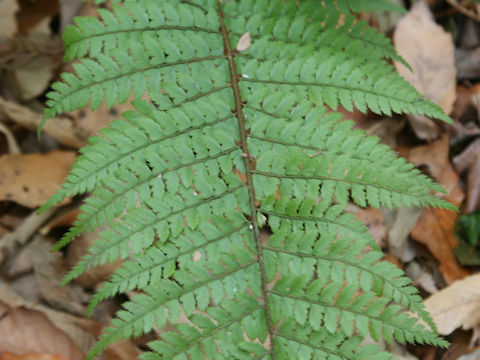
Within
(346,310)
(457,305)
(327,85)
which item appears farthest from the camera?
(457,305)

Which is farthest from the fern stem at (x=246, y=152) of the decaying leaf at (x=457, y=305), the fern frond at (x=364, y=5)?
the decaying leaf at (x=457, y=305)

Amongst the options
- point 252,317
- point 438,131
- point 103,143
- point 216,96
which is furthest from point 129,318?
point 438,131

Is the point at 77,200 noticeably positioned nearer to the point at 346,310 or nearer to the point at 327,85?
the point at 327,85

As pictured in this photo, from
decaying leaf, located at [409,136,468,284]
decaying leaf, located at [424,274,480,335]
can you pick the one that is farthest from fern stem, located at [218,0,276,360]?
decaying leaf, located at [409,136,468,284]

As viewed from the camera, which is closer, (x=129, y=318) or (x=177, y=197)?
(x=129, y=318)

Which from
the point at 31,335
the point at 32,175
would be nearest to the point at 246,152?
the point at 31,335

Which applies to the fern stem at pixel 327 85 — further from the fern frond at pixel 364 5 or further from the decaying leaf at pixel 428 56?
the decaying leaf at pixel 428 56

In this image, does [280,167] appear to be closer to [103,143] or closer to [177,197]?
[177,197]
